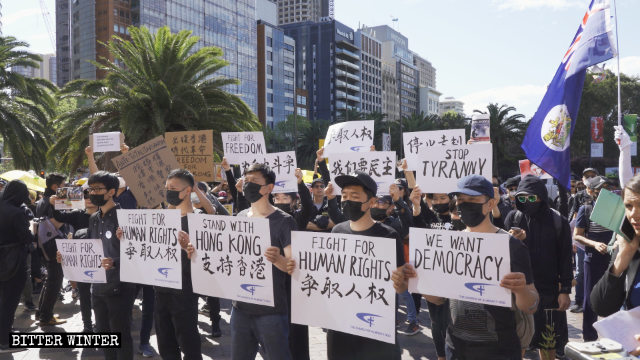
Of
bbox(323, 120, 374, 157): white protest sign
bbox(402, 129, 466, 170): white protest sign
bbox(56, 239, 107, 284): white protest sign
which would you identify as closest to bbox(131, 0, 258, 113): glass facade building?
bbox(323, 120, 374, 157): white protest sign

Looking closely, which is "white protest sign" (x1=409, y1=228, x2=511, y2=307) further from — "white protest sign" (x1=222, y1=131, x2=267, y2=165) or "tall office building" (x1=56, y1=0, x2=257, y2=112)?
"tall office building" (x1=56, y1=0, x2=257, y2=112)

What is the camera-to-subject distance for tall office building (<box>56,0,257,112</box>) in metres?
72.9

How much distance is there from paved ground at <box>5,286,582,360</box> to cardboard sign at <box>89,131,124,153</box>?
2.55 meters

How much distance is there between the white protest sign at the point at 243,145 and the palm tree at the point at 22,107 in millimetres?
16751

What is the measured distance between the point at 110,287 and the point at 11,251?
2271mm

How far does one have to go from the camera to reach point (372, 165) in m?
6.20

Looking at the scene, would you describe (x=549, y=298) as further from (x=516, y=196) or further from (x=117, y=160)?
(x=117, y=160)

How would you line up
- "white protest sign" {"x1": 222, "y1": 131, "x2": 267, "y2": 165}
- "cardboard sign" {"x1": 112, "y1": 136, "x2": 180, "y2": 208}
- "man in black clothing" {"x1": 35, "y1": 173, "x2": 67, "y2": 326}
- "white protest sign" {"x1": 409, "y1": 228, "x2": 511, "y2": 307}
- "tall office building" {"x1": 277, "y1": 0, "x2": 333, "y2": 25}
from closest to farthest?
"white protest sign" {"x1": 409, "y1": 228, "x2": 511, "y2": 307} → "cardboard sign" {"x1": 112, "y1": 136, "x2": 180, "y2": 208} → "man in black clothing" {"x1": 35, "y1": 173, "x2": 67, "y2": 326} → "white protest sign" {"x1": 222, "y1": 131, "x2": 267, "y2": 165} → "tall office building" {"x1": 277, "y1": 0, "x2": 333, "y2": 25}

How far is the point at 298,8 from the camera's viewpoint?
531 feet

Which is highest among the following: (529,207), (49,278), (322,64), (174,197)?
(322,64)

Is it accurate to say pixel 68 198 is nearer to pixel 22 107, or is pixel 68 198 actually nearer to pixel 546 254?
pixel 546 254

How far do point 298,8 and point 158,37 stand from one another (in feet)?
499

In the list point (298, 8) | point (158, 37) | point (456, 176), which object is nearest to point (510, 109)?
point (158, 37)

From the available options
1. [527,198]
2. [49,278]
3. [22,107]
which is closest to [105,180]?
[49,278]
